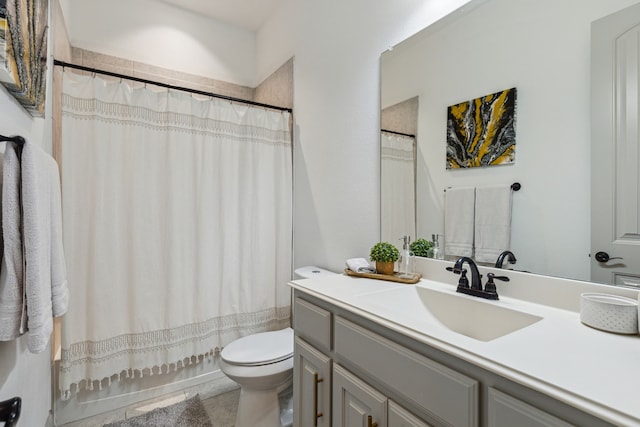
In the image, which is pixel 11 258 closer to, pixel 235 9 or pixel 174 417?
pixel 174 417

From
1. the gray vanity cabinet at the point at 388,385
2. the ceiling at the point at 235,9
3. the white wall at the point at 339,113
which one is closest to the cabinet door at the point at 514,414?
the gray vanity cabinet at the point at 388,385

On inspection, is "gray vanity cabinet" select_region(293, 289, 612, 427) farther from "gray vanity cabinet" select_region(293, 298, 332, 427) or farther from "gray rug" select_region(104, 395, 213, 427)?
"gray rug" select_region(104, 395, 213, 427)

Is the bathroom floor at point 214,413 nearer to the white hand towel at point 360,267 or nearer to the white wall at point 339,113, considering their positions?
the white wall at point 339,113

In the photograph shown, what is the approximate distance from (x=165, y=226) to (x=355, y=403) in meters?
1.57

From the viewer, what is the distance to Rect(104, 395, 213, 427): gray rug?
A: 5.60ft

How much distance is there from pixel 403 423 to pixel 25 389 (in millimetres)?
1295

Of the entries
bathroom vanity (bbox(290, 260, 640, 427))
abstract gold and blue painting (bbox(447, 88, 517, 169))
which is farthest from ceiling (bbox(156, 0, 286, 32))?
bathroom vanity (bbox(290, 260, 640, 427))

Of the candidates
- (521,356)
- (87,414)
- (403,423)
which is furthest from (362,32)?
(87,414)

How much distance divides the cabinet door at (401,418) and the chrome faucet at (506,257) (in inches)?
24.6

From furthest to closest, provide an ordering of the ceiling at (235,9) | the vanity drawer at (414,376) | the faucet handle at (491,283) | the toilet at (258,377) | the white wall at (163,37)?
the ceiling at (235,9) → the white wall at (163,37) → the toilet at (258,377) → the faucet handle at (491,283) → the vanity drawer at (414,376)

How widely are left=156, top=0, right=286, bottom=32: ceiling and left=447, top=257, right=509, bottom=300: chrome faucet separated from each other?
8.04 ft

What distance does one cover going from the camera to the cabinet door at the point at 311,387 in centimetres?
112

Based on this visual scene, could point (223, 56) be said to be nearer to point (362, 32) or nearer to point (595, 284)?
point (362, 32)

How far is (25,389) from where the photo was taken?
3.50ft
